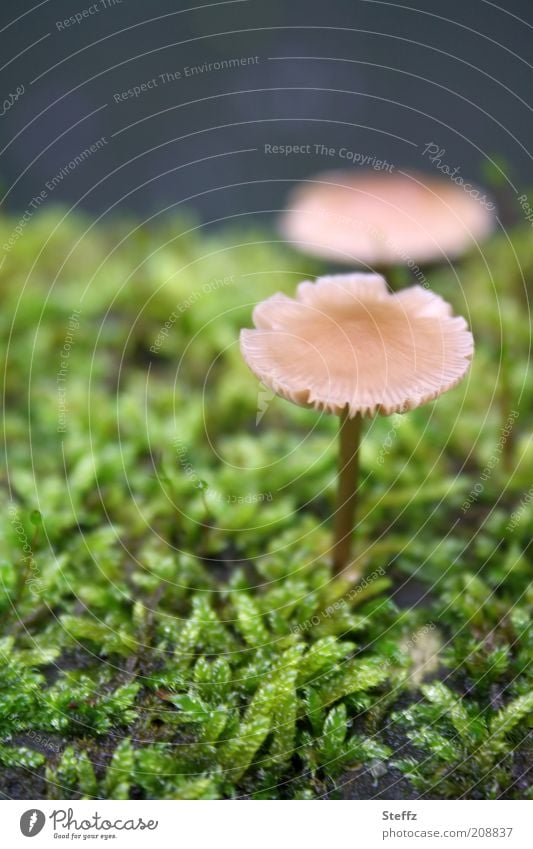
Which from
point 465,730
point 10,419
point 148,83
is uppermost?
point 148,83

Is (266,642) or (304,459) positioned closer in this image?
(266,642)

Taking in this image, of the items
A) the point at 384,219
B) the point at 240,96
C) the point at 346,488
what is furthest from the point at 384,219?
the point at 240,96

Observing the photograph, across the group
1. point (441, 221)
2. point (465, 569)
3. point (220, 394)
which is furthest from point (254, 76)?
point (465, 569)

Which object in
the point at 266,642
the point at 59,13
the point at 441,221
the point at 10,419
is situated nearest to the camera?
the point at 266,642
